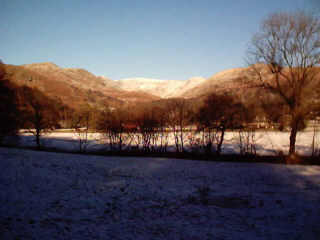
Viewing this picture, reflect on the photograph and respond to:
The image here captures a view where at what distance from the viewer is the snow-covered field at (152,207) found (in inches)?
208

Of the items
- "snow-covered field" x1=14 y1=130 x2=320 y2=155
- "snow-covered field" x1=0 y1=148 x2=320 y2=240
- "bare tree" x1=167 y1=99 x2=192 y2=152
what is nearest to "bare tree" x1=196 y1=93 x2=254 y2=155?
"bare tree" x1=167 y1=99 x2=192 y2=152

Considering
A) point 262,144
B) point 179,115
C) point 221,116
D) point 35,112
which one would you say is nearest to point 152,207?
point 221,116

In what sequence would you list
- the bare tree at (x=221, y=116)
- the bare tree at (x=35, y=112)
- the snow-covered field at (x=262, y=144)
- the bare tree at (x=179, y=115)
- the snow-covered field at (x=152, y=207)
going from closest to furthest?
the snow-covered field at (x=152, y=207)
the bare tree at (x=221, y=116)
the snow-covered field at (x=262, y=144)
the bare tree at (x=179, y=115)
the bare tree at (x=35, y=112)

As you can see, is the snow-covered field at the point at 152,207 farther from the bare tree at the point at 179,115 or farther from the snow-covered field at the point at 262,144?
the bare tree at the point at 179,115

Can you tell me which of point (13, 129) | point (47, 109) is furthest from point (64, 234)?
point (47, 109)

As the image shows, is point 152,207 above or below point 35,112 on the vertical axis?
below

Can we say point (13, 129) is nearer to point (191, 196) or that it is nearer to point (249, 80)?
point (191, 196)

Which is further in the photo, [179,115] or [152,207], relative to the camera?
[179,115]

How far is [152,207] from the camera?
278 inches

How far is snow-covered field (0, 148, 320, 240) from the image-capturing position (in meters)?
5.29

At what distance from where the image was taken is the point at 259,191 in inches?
352

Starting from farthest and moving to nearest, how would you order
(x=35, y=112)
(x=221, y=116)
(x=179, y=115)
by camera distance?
(x=35, y=112), (x=179, y=115), (x=221, y=116)

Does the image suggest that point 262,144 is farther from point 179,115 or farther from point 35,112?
point 35,112

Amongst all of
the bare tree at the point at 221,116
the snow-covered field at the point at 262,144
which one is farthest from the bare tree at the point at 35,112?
the bare tree at the point at 221,116
